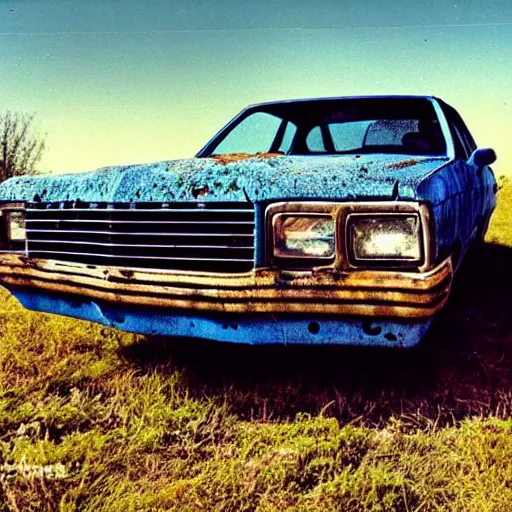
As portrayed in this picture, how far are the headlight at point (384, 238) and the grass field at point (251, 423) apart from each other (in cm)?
66

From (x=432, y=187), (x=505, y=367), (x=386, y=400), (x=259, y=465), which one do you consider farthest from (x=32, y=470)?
(x=505, y=367)

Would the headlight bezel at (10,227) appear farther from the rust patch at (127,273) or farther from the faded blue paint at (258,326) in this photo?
the rust patch at (127,273)

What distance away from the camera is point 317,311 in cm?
162

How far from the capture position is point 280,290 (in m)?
1.63

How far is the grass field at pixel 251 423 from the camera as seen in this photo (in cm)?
146

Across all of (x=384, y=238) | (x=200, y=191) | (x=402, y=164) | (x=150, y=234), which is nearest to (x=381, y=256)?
(x=384, y=238)

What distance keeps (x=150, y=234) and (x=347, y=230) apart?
716 mm

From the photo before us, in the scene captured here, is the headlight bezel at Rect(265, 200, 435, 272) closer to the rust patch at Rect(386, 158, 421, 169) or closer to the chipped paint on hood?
the chipped paint on hood

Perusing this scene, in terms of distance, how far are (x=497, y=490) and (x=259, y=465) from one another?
0.70 m

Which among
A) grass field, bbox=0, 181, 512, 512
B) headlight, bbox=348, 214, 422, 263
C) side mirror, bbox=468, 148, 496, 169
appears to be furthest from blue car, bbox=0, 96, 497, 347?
side mirror, bbox=468, 148, 496, 169

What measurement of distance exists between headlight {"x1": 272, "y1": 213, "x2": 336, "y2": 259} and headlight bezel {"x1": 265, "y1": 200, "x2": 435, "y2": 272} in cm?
1

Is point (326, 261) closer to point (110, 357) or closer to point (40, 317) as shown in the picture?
point (110, 357)

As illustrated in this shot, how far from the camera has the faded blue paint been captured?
1.61 metres

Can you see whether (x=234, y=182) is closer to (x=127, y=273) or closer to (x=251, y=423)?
(x=127, y=273)
